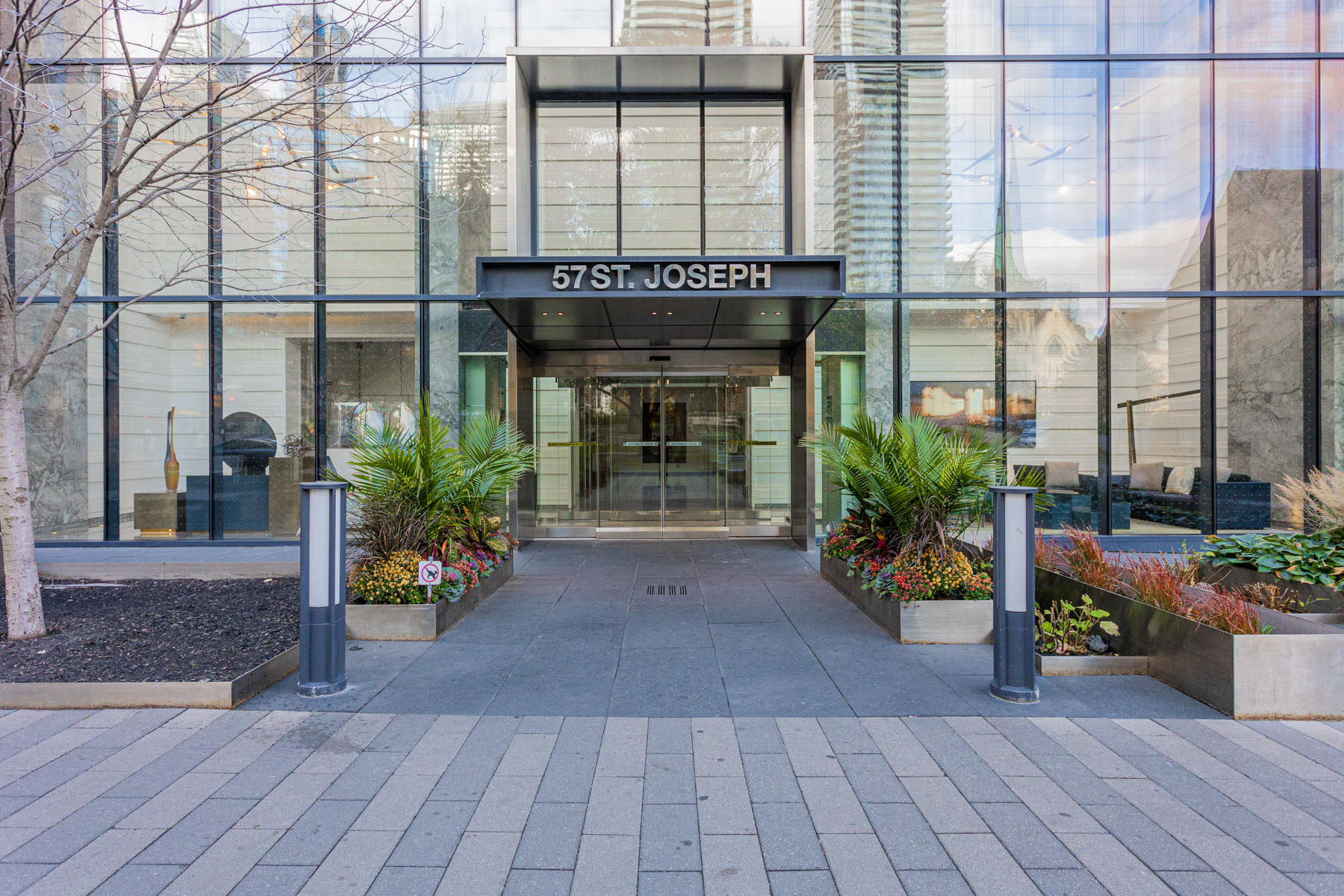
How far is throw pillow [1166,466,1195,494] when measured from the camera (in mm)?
10320

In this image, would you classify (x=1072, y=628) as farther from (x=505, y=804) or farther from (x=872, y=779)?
(x=505, y=804)

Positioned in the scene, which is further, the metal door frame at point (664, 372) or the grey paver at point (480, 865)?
the metal door frame at point (664, 372)

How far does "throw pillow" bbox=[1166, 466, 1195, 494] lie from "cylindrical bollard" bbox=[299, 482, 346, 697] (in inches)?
465

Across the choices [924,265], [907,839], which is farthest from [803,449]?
[907,839]

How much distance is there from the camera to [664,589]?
7.72 m

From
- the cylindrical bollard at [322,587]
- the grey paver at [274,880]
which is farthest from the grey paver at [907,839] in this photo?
the cylindrical bollard at [322,587]

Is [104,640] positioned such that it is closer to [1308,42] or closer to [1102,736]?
[1102,736]

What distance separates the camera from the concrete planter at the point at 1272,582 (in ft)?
17.4

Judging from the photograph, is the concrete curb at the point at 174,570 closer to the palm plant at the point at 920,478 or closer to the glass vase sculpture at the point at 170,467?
the glass vase sculpture at the point at 170,467

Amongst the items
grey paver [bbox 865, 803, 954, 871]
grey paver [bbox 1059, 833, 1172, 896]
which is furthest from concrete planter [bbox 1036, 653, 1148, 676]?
grey paver [bbox 865, 803, 954, 871]

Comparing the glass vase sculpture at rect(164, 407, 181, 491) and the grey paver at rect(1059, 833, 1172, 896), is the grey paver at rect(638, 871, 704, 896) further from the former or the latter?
the glass vase sculpture at rect(164, 407, 181, 491)

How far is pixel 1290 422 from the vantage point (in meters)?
10.4

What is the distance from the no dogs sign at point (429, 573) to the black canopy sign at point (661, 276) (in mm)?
3650

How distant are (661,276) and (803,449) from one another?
4051mm
